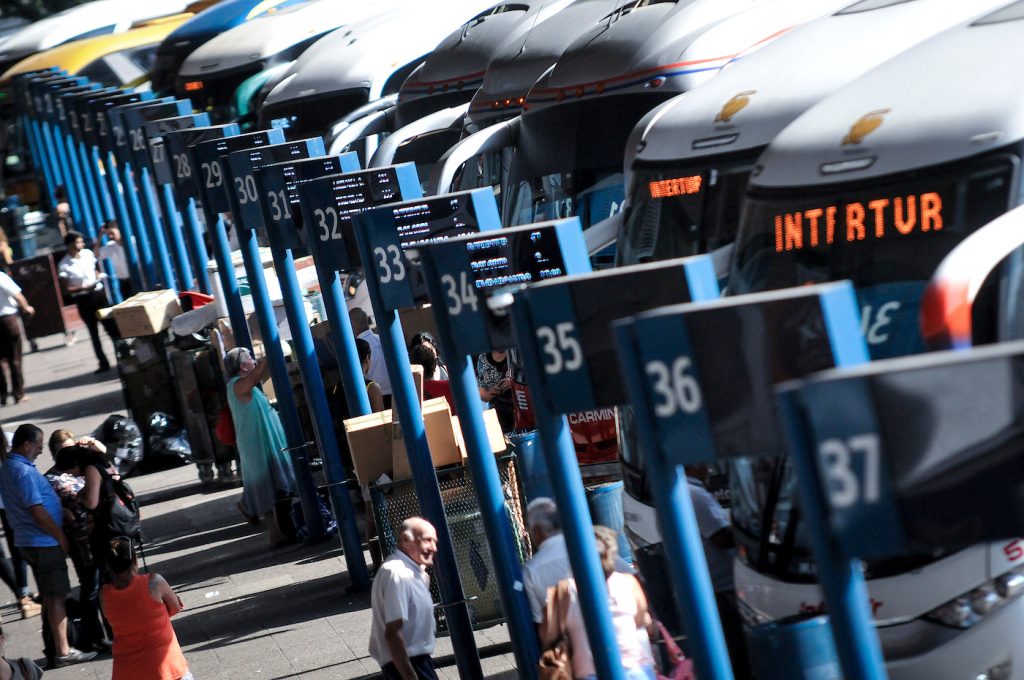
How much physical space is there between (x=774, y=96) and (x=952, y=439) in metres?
5.85

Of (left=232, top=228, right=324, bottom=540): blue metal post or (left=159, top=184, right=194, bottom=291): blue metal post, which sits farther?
(left=159, top=184, right=194, bottom=291): blue metal post

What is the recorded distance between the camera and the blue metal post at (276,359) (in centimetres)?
1259

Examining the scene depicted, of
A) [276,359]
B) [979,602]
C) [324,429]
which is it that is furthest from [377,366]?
[979,602]

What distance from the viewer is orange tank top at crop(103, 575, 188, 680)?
28.7 feet

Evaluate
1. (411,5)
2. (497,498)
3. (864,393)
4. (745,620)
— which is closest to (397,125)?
(411,5)

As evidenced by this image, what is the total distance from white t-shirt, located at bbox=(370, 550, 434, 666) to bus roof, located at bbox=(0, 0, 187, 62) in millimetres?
33697

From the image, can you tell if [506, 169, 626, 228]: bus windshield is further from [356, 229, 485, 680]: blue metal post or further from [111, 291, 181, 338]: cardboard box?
[111, 291, 181, 338]: cardboard box

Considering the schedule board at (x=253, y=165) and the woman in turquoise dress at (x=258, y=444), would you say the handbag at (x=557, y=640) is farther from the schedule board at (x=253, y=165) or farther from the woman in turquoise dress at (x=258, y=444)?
the woman in turquoise dress at (x=258, y=444)

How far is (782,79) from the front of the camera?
9.41 m

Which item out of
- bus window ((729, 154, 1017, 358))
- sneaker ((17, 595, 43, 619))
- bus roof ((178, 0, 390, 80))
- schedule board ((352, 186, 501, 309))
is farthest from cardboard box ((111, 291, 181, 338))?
bus window ((729, 154, 1017, 358))

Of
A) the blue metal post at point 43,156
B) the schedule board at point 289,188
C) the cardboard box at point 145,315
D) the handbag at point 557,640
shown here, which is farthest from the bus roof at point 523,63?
the blue metal post at point 43,156

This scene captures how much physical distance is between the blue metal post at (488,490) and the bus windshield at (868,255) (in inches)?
44.4

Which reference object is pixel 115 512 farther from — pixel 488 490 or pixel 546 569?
pixel 546 569

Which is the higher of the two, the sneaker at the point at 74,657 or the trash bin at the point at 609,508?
the trash bin at the point at 609,508
